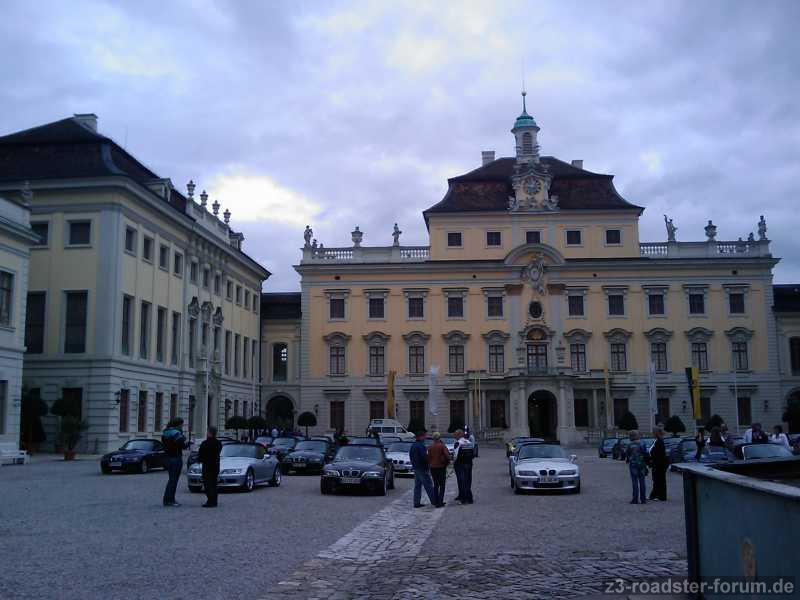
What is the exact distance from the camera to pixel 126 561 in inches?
402

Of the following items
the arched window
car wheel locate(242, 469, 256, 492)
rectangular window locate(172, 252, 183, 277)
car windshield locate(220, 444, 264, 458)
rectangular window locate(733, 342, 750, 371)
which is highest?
the arched window

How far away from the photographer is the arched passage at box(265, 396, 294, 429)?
64.4 m

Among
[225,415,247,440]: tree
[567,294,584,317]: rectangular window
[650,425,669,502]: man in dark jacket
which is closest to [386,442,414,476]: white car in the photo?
[650,425,669,502]: man in dark jacket

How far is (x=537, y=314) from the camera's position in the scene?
6359 cm

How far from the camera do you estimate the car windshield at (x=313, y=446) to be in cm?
2962

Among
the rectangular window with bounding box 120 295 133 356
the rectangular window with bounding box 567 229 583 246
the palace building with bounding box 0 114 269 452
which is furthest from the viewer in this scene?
the rectangular window with bounding box 567 229 583 246

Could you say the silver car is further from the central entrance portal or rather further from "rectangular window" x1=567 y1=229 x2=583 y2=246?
"rectangular window" x1=567 y1=229 x2=583 y2=246

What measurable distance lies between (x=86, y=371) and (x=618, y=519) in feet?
101

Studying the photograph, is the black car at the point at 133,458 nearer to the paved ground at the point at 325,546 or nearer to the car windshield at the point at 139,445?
Result: the car windshield at the point at 139,445

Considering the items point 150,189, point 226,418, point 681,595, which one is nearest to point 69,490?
point 681,595

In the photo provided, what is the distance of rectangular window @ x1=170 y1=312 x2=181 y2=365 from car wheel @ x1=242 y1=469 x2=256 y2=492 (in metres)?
27.7

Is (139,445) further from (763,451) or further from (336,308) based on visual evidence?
(336,308)

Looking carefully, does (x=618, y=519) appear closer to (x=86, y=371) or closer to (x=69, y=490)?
(x=69, y=490)

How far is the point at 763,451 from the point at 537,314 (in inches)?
1641
